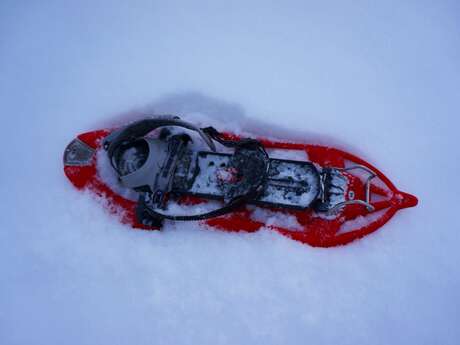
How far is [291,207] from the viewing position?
5.83 feet

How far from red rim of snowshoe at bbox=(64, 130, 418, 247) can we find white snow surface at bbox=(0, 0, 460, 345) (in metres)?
0.05

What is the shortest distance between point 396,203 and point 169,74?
4.41 ft

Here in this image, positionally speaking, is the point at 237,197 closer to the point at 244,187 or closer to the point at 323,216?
the point at 244,187

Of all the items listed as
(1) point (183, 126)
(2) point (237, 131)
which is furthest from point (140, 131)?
(2) point (237, 131)

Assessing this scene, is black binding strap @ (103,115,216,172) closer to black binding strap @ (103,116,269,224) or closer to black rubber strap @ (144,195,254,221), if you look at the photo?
black binding strap @ (103,116,269,224)

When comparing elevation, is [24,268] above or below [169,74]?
below

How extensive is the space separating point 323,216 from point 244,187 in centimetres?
39

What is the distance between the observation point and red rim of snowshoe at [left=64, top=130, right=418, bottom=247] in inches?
71.6

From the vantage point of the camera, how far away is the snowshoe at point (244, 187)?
70.5 inches

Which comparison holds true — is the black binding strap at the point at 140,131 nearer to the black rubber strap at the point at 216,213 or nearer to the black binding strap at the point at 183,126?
the black binding strap at the point at 183,126

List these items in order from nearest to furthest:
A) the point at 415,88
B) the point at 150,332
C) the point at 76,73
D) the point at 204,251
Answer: the point at 150,332 → the point at 204,251 → the point at 415,88 → the point at 76,73

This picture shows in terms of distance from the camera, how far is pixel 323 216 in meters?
1.85

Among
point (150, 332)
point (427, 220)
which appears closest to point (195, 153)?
point (150, 332)

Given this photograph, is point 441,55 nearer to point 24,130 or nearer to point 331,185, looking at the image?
point 331,185
